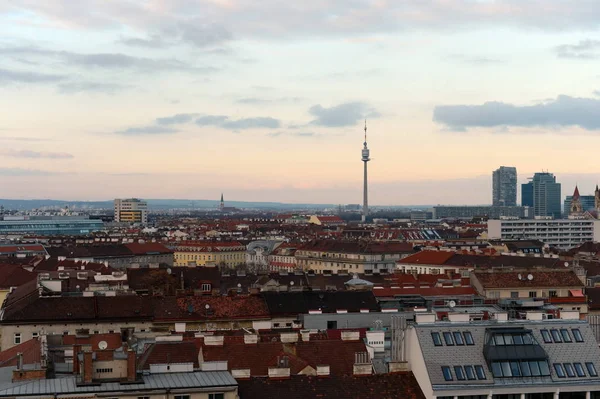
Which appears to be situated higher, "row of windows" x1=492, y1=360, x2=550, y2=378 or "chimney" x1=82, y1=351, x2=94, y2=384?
"chimney" x1=82, y1=351, x2=94, y2=384

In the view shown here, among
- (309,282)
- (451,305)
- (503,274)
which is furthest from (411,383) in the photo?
(309,282)

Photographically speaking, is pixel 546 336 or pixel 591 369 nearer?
pixel 591 369

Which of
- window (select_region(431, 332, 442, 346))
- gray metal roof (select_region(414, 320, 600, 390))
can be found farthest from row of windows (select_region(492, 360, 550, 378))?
window (select_region(431, 332, 442, 346))

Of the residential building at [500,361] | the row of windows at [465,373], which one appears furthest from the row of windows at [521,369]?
the row of windows at [465,373]

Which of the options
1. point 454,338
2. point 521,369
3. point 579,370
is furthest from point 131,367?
point 579,370

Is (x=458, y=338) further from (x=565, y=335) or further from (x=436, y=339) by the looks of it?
(x=565, y=335)

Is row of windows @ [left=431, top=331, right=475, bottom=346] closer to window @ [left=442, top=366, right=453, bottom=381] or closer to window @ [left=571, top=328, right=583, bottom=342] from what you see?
window @ [left=442, top=366, right=453, bottom=381]

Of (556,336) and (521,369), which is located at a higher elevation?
(556,336)
